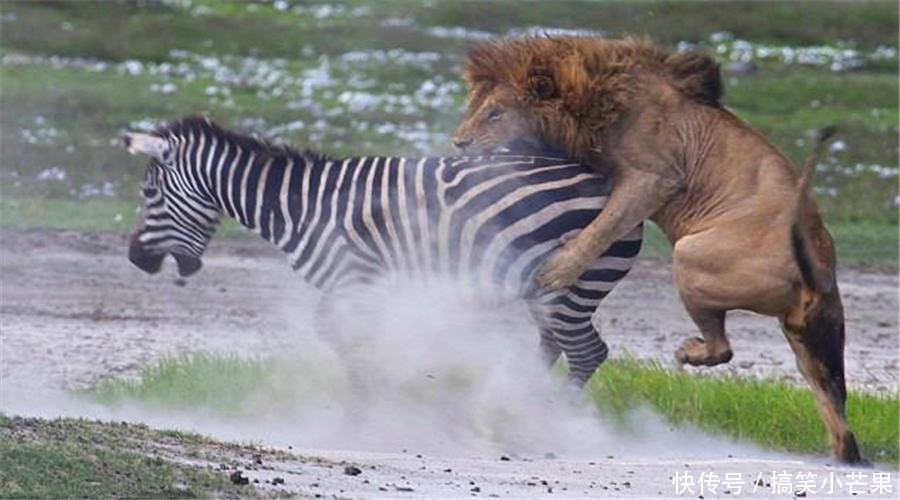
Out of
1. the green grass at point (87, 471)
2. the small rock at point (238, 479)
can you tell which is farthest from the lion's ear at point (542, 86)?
the small rock at point (238, 479)

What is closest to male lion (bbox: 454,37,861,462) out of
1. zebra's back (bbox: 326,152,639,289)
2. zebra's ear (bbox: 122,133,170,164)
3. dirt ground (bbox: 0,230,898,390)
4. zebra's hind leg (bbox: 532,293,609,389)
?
zebra's back (bbox: 326,152,639,289)

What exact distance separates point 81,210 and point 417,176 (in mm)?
9327

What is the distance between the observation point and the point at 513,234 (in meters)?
11.0

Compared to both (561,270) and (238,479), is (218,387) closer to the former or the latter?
(561,270)

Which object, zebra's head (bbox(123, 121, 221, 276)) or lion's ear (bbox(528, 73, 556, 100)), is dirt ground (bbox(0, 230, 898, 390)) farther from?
lion's ear (bbox(528, 73, 556, 100))

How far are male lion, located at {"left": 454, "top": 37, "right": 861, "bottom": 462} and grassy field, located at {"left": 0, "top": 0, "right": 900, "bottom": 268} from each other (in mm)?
8024

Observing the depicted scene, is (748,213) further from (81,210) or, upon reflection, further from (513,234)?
(81,210)

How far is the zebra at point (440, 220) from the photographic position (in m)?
11.0

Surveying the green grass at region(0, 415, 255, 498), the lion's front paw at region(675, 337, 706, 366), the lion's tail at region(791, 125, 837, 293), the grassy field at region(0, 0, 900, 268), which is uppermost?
the grassy field at region(0, 0, 900, 268)

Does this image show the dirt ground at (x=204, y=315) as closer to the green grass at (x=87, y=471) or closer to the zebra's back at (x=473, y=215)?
the zebra's back at (x=473, y=215)

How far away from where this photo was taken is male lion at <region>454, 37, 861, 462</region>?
1040 cm

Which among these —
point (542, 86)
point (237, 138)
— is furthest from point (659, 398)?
point (237, 138)

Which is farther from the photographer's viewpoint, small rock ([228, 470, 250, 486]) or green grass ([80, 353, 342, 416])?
green grass ([80, 353, 342, 416])

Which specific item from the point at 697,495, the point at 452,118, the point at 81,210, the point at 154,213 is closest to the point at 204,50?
the point at 452,118
